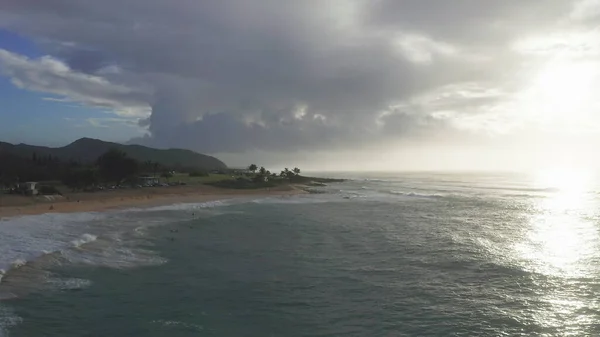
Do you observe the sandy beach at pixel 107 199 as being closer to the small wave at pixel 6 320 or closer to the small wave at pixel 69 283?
the small wave at pixel 69 283

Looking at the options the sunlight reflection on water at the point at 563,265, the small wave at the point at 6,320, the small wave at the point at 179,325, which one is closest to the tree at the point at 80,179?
the small wave at the point at 6,320

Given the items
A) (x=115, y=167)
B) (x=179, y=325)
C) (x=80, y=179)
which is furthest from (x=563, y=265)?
(x=115, y=167)

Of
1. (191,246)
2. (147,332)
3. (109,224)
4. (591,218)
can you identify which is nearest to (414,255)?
(191,246)

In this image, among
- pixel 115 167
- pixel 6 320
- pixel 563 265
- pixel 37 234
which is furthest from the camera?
pixel 115 167

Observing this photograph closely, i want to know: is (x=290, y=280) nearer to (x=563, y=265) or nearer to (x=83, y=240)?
(x=83, y=240)

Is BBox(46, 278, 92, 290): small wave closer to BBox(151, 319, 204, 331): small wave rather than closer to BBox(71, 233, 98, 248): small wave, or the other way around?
BBox(151, 319, 204, 331): small wave

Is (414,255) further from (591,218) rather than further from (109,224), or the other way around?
(591,218)
